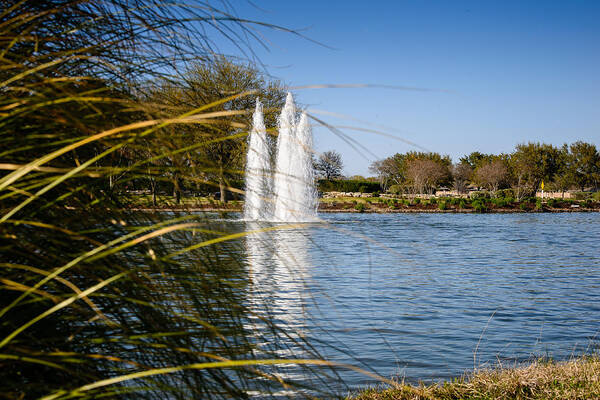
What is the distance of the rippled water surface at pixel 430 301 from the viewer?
7.98 feet

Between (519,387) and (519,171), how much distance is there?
5659cm

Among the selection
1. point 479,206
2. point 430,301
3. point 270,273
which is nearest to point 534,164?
point 479,206

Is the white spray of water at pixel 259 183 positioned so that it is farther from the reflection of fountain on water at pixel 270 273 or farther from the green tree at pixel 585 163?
the green tree at pixel 585 163

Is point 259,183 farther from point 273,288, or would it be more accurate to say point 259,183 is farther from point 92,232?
point 273,288

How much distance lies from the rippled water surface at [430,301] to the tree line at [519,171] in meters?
40.8

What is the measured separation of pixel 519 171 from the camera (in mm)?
55438

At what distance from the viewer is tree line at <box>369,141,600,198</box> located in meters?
54.6

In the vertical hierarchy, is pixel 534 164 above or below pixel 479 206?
above

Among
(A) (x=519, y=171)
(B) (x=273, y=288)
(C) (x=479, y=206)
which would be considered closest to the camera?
(B) (x=273, y=288)

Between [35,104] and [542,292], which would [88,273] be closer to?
[35,104]

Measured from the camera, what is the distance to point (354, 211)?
3253cm

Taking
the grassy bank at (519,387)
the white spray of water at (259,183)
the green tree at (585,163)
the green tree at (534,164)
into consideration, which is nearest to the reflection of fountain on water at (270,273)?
the white spray of water at (259,183)

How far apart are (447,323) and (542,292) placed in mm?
2936

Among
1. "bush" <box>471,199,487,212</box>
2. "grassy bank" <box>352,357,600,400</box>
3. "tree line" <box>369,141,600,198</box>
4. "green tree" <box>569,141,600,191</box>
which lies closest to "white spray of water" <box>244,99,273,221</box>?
"grassy bank" <box>352,357,600,400</box>
